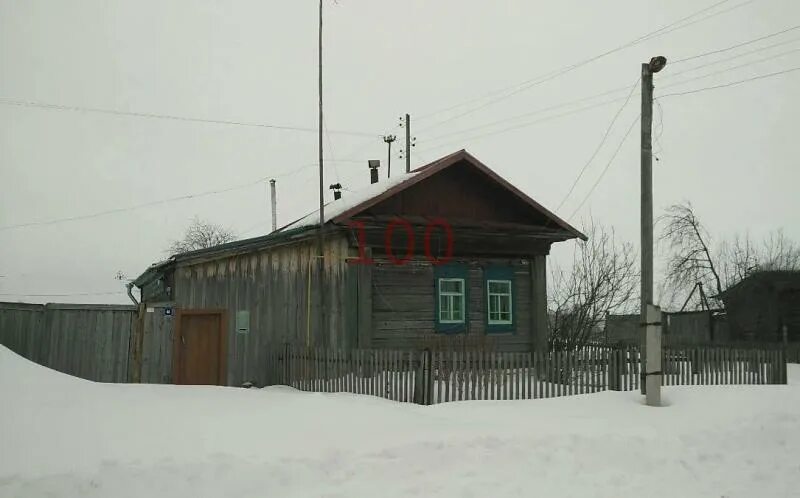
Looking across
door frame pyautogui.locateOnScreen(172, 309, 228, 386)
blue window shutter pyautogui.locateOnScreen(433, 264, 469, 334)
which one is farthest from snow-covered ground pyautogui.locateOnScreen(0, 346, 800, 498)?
blue window shutter pyautogui.locateOnScreen(433, 264, 469, 334)

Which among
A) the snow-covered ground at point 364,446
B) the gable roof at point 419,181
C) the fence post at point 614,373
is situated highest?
the gable roof at point 419,181

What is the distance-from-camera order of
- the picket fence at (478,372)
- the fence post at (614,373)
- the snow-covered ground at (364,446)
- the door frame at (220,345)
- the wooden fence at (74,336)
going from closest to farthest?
the snow-covered ground at (364,446), the picket fence at (478,372), the fence post at (614,373), the wooden fence at (74,336), the door frame at (220,345)

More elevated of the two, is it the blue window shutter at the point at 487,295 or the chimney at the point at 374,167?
the chimney at the point at 374,167

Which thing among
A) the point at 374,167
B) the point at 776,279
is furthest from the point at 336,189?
the point at 776,279

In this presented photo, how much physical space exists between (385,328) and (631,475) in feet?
28.6

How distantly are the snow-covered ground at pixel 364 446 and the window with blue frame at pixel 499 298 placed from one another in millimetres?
6867

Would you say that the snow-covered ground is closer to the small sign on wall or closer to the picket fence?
the picket fence

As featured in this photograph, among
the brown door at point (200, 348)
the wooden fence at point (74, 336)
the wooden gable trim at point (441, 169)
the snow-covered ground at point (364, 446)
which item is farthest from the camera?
the wooden gable trim at point (441, 169)

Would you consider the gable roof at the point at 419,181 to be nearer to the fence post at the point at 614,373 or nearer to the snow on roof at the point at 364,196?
the snow on roof at the point at 364,196

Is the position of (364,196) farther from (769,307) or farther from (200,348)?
(769,307)

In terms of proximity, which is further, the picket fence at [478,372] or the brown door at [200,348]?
the brown door at [200,348]

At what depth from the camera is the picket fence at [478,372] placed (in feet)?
37.0

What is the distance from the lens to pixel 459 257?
1767cm

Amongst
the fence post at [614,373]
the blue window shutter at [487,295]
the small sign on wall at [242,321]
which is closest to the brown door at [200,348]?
the small sign on wall at [242,321]
